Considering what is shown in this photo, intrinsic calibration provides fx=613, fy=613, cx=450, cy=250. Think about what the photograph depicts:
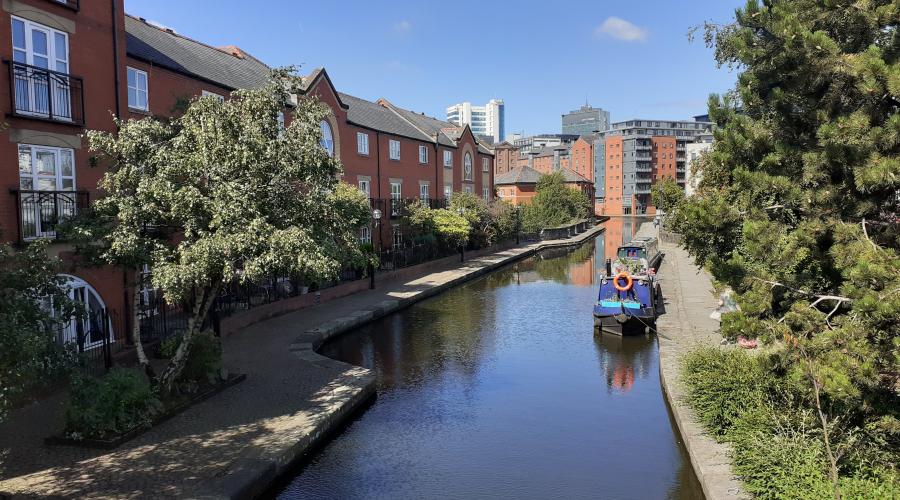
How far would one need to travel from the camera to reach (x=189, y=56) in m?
23.0

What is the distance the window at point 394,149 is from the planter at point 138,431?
1017 inches

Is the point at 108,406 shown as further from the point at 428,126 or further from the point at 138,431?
the point at 428,126

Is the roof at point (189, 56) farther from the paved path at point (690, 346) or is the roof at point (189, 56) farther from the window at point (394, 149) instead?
the paved path at point (690, 346)

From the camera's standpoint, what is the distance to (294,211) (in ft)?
36.4

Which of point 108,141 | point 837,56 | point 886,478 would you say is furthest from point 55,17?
point 886,478

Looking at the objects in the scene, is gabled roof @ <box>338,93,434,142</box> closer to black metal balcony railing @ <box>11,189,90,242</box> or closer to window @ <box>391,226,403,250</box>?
window @ <box>391,226,403,250</box>

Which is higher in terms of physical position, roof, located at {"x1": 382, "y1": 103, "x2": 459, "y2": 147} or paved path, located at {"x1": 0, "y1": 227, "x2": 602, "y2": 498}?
roof, located at {"x1": 382, "y1": 103, "x2": 459, "y2": 147}

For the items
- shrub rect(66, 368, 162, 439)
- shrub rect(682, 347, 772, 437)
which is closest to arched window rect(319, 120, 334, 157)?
shrub rect(66, 368, 162, 439)

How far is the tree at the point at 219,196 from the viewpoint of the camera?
1008 cm

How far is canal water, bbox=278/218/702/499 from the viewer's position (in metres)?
9.98

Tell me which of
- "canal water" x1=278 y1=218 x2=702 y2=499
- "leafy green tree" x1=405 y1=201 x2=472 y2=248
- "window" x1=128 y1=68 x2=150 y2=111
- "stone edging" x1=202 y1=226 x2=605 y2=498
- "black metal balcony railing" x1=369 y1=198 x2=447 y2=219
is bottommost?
"canal water" x1=278 y1=218 x2=702 y2=499

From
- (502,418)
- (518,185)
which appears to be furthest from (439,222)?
(518,185)

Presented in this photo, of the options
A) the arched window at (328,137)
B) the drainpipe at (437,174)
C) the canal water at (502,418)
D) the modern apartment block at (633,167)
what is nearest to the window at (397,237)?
the arched window at (328,137)

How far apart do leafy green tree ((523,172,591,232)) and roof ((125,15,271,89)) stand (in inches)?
1334
